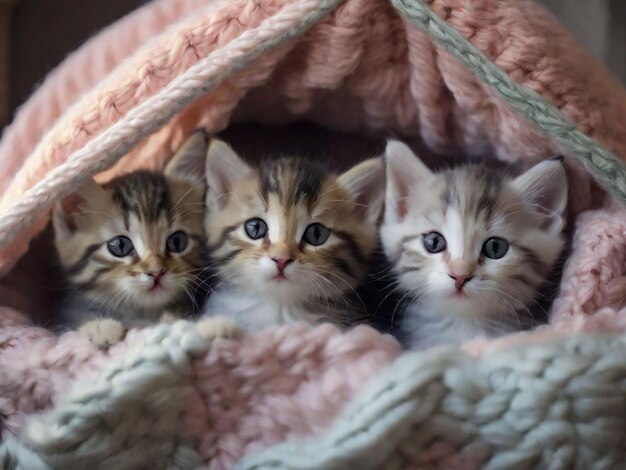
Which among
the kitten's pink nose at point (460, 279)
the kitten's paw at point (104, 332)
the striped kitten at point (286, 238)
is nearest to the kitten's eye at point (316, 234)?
the striped kitten at point (286, 238)

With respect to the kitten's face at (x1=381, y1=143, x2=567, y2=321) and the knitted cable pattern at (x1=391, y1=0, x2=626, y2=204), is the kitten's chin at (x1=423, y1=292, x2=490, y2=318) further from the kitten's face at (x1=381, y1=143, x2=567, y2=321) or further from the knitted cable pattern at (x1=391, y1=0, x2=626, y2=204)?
the knitted cable pattern at (x1=391, y1=0, x2=626, y2=204)

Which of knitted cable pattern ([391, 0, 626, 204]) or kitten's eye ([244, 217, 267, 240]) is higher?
knitted cable pattern ([391, 0, 626, 204])

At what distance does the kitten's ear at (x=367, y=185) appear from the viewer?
119cm

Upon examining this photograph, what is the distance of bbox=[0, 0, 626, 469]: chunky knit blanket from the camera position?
78 centimetres

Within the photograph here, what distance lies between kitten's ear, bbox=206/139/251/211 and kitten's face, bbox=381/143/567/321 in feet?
0.83

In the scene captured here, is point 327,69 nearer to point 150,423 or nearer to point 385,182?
point 385,182

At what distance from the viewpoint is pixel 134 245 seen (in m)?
1.15

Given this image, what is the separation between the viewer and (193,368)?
85 centimetres

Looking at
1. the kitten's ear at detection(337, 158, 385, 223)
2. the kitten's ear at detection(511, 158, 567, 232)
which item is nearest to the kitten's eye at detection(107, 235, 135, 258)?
the kitten's ear at detection(337, 158, 385, 223)

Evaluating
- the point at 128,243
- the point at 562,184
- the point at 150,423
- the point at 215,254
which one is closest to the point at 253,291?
the point at 215,254

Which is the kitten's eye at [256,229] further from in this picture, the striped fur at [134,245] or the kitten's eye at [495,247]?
the kitten's eye at [495,247]

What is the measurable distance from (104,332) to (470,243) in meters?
0.55

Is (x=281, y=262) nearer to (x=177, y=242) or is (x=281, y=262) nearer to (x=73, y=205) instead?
(x=177, y=242)

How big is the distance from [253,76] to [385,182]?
0.97 ft
